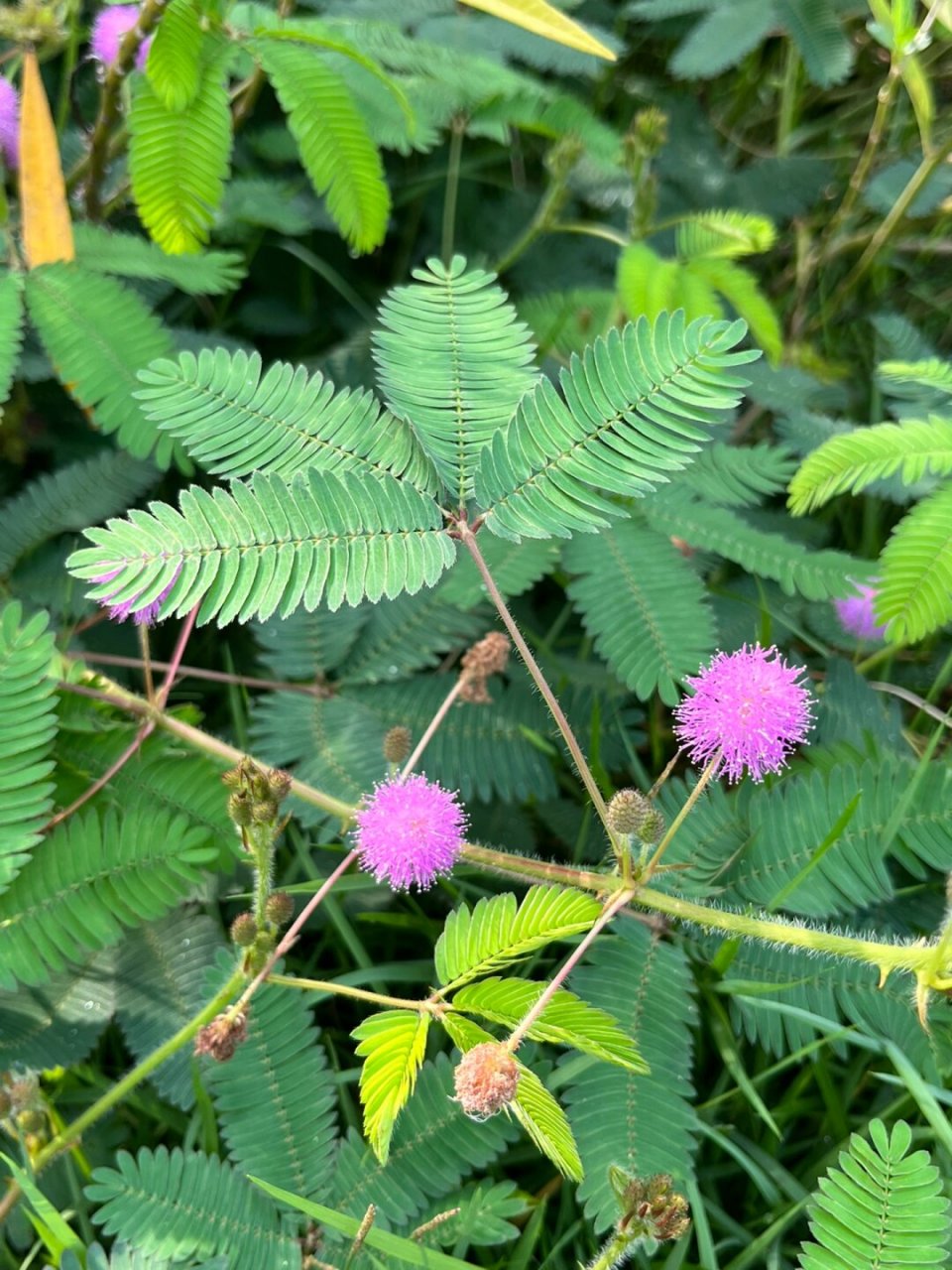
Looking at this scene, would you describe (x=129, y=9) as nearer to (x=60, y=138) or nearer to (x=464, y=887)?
(x=60, y=138)

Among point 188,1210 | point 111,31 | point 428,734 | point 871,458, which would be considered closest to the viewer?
point 188,1210

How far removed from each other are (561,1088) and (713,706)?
0.66 m

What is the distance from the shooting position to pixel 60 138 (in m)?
2.43

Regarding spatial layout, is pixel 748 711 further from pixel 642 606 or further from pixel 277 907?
pixel 277 907

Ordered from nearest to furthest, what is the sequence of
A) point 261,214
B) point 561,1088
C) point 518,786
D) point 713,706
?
1. point 713,706
2. point 561,1088
3. point 518,786
4. point 261,214

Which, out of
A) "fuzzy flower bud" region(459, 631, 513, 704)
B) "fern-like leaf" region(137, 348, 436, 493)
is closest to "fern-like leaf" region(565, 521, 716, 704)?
"fuzzy flower bud" region(459, 631, 513, 704)

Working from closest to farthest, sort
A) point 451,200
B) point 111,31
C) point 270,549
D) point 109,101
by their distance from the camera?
1. point 270,549
2. point 109,101
3. point 111,31
4. point 451,200

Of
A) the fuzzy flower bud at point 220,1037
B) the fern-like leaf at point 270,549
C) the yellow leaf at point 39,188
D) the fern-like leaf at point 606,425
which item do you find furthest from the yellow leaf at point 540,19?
the fuzzy flower bud at point 220,1037

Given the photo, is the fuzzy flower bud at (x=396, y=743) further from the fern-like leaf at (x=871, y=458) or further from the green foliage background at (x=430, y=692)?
the fern-like leaf at (x=871, y=458)

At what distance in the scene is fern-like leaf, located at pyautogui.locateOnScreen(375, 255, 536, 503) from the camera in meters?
1.33

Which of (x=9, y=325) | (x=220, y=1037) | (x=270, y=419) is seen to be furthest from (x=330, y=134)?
(x=220, y=1037)

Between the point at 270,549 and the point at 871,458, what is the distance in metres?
1.00

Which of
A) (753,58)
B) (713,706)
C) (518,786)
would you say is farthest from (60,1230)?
(753,58)

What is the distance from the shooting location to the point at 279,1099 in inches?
58.2
